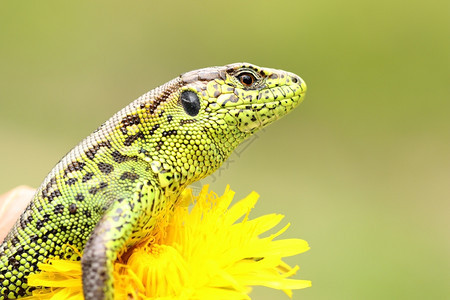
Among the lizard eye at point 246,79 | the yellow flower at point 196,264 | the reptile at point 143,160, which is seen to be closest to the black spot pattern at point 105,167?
the reptile at point 143,160

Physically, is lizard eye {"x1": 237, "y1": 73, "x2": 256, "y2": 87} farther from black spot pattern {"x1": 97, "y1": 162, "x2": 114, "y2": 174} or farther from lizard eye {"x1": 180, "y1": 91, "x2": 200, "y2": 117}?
black spot pattern {"x1": 97, "y1": 162, "x2": 114, "y2": 174}

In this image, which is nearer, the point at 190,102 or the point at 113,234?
the point at 113,234

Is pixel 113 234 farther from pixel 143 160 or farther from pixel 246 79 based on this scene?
pixel 246 79

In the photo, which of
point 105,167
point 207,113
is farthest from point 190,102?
point 105,167

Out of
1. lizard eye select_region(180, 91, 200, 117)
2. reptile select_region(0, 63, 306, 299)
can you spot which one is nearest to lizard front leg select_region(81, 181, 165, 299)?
reptile select_region(0, 63, 306, 299)

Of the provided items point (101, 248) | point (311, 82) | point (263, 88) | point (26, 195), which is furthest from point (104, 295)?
point (311, 82)

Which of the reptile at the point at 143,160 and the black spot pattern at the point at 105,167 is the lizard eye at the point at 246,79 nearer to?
the reptile at the point at 143,160

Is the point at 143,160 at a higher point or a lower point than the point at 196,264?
higher
